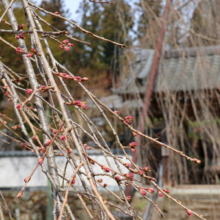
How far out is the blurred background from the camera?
3.03 meters

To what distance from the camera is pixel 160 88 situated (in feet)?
10.1

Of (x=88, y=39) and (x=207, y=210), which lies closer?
(x=207, y=210)

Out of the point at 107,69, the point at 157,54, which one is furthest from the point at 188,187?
the point at 107,69

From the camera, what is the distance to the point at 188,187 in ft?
14.4

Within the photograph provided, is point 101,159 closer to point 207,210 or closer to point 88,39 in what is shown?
point 207,210

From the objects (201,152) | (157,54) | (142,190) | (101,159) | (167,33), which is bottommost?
(201,152)

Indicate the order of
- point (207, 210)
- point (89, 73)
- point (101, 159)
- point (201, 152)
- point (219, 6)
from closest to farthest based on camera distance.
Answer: point (219, 6) < point (207, 210) < point (101, 159) < point (201, 152) < point (89, 73)

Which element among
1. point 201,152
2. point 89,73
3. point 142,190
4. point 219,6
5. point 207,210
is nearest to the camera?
point 142,190

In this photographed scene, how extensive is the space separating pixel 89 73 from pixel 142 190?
316 inches

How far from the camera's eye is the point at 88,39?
859 centimetres

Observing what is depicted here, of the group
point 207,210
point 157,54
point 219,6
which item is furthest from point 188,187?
point 219,6

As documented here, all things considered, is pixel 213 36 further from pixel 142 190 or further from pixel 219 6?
pixel 142 190

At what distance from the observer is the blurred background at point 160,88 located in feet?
9.93

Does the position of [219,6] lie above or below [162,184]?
above
